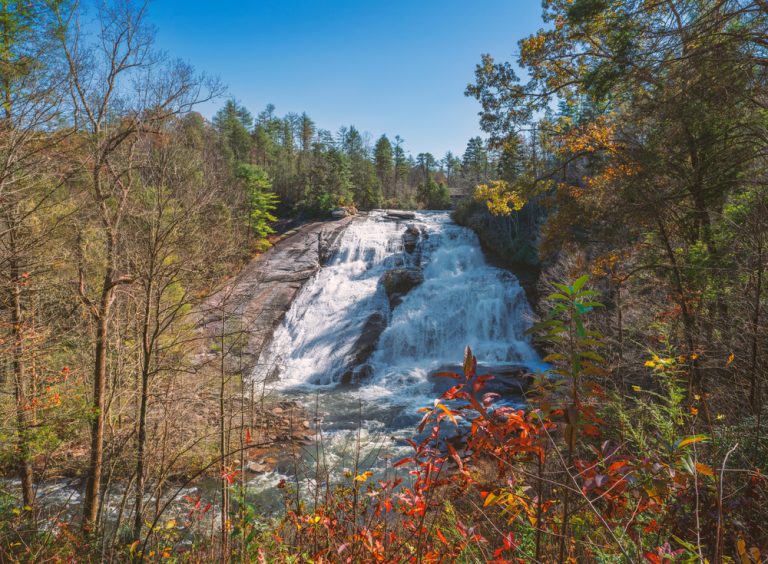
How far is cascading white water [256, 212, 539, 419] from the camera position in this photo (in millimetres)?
16172

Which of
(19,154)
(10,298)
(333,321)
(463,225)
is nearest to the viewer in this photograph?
(19,154)

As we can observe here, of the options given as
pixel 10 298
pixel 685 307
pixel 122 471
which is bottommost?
pixel 122 471

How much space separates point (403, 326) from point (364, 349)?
2.30 meters

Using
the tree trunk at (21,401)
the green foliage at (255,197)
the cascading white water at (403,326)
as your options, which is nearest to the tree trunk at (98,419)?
the tree trunk at (21,401)

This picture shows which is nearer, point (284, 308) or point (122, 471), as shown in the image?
point (122, 471)

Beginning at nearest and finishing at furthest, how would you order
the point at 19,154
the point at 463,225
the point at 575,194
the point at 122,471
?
the point at 19,154
the point at 122,471
the point at 575,194
the point at 463,225

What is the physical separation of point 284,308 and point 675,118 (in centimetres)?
1785

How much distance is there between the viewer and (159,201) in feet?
21.7

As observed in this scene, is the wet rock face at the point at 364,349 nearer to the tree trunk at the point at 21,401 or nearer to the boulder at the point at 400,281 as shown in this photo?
the boulder at the point at 400,281

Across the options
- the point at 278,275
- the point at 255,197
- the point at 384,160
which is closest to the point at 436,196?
the point at 384,160

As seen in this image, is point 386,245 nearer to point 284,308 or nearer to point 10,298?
point 284,308

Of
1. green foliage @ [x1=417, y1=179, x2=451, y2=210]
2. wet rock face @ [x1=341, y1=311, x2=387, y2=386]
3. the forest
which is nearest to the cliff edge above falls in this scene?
wet rock face @ [x1=341, y1=311, x2=387, y2=386]

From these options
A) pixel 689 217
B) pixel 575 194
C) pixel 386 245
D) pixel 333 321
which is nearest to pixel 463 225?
pixel 386 245

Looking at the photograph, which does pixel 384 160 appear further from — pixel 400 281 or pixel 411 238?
pixel 400 281
